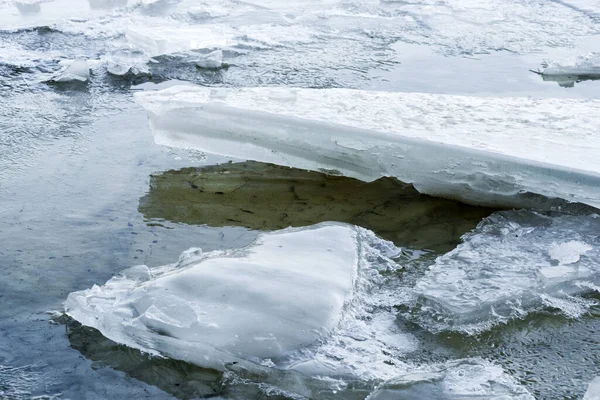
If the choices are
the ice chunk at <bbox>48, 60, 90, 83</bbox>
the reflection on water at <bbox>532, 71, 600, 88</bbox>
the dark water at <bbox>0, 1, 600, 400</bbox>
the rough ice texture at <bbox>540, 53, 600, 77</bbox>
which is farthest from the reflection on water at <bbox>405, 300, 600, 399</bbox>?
the ice chunk at <bbox>48, 60, 90, 83</bbox>

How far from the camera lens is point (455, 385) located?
67.4 inches

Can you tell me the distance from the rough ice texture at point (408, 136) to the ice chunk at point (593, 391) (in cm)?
95

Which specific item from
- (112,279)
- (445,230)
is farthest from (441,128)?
(112,279)

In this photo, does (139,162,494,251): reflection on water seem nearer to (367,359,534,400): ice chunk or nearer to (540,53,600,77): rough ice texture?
(367,359,534,400): ice chunk

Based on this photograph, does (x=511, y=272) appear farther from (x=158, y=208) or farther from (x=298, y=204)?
Answer: (x=158, y=208)

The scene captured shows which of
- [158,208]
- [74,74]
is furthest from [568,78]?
[74,74]

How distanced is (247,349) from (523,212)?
1325 mm

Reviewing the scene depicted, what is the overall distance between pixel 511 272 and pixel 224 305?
3.11 feet

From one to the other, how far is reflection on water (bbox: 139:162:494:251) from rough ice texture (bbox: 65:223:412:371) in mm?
401

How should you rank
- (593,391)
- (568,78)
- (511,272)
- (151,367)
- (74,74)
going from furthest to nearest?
1. (568,78)
2. (74,74)
3. (511,272)
4. (151,367)
5. (593,391)

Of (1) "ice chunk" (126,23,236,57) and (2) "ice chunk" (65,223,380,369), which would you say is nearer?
(2) "ice chunk" (65,223,380,369)

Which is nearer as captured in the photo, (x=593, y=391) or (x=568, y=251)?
(x=593, y=391)

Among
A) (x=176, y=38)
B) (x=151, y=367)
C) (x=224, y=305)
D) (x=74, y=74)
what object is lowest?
(x=151, y=367)

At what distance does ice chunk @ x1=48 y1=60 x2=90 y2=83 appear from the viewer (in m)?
4.13
